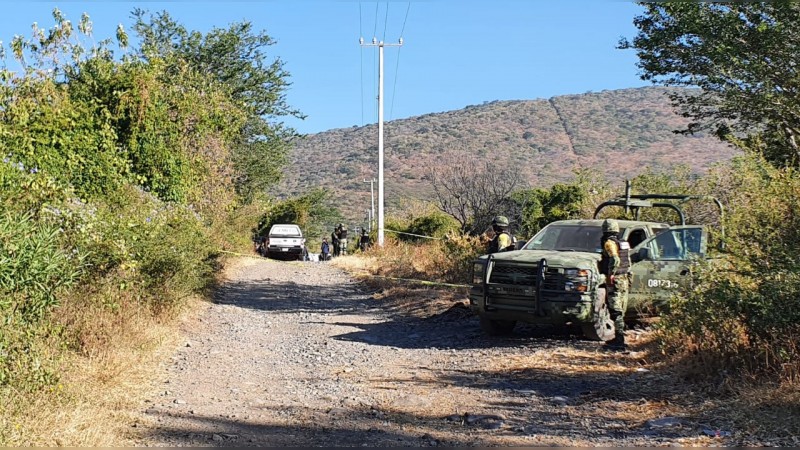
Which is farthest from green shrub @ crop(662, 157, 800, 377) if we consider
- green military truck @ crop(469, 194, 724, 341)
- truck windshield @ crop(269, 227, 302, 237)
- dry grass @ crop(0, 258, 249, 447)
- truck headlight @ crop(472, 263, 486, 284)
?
truck windshield @ crop(269, 227, 302, 237)

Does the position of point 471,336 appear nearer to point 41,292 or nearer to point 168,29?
point 41,292

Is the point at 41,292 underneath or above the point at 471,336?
above

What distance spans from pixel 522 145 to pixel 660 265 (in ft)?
217

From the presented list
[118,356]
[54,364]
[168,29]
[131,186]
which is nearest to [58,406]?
[54,364]

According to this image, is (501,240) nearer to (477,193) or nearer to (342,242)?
(477,193)

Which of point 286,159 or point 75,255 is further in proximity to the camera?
point 286,159

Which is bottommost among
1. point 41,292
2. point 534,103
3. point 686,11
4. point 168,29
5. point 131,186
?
point 41,292

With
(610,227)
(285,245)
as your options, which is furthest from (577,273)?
(285,245)

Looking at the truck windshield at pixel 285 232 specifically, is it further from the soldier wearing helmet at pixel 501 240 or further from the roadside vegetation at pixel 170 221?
the soldier wearing helmet at pixel 501 240

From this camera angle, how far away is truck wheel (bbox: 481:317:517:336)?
1071cm

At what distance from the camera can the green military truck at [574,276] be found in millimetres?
9570

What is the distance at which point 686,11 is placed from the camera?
13.6m

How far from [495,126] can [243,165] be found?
5751 centimetres

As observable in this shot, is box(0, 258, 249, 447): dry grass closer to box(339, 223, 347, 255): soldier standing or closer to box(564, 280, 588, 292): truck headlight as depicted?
box(564, 280, 588, 292): truck headlight
